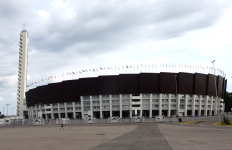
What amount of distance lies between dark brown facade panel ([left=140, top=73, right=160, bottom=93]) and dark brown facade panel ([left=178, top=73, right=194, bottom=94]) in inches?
469

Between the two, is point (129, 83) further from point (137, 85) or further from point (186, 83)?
point (186, 83)

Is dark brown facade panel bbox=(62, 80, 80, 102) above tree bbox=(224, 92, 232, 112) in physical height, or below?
above

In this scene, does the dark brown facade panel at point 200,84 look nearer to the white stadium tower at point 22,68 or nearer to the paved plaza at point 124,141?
the paved plaza at point 124,141

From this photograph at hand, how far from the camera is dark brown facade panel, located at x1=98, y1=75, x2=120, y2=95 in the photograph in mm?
122000

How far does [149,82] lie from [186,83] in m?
19.8

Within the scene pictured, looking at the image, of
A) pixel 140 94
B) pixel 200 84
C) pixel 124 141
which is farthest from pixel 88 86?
pixel 124 141

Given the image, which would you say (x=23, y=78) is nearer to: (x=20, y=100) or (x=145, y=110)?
(x=20, y=100)

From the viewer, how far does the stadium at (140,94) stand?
121m

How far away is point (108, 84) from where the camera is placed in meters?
123

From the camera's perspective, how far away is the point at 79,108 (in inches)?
5399

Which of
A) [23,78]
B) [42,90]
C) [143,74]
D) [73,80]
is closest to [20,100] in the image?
[23,78]

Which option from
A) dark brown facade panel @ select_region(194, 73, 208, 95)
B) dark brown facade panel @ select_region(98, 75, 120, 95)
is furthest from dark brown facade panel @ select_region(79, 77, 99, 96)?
dark brown facade panel @ select_region(194, 73, 208, 95)

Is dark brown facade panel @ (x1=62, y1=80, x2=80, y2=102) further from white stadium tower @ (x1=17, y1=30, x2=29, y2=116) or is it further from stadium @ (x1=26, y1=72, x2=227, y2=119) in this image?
white stadium tower @ (x1=17, y1=30, x2=29, y2=116)

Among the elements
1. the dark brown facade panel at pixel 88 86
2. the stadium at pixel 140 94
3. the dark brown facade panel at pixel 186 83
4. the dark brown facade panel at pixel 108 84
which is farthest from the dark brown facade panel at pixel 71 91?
the dark brown facade panel at pixel 186 83
